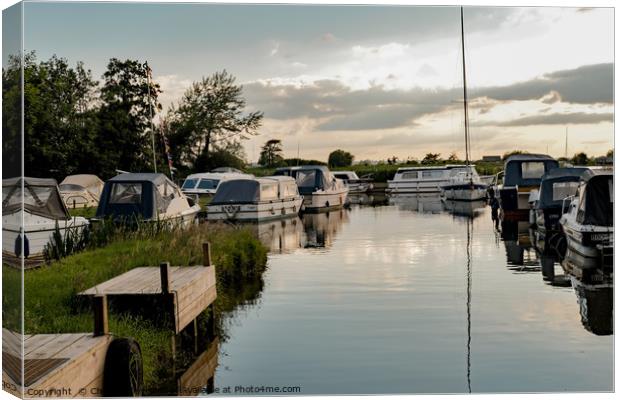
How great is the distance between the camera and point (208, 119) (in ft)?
103

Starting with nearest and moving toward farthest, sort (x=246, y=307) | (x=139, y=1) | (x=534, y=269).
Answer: (x=139, y=1), (x=246, y=307), (x=534, y=269)

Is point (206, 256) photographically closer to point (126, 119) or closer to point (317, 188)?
point (126, 119)

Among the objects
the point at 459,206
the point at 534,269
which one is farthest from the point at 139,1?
the point at 459,206

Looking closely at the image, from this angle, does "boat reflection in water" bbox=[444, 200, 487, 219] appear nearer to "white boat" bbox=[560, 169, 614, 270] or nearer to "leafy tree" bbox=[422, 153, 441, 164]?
"leafy tree" bbox=[422, 153, 441, 164]

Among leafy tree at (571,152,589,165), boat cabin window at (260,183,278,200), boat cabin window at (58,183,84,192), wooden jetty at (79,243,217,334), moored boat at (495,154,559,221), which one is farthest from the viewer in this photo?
moored boat at (495,154,559,221)

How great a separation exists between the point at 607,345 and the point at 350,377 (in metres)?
4.58

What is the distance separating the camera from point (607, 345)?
14.1m

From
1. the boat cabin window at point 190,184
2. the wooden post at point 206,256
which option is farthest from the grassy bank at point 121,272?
the boat cabin window at point 190,184

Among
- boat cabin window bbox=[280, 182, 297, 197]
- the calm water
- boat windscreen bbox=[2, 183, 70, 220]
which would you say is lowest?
the calm water

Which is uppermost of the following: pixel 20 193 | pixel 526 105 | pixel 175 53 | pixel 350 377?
pixel 175 53

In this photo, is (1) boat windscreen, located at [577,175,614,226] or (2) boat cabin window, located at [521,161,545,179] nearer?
(1) boat windscreen, located at [577,175,614,226]

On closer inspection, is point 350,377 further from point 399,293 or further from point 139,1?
point 399,293

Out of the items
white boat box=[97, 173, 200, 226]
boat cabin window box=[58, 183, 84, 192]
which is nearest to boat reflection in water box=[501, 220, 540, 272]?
white boat box=[97, 173, 200, 226]

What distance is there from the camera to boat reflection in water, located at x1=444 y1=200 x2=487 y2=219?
48359mm
